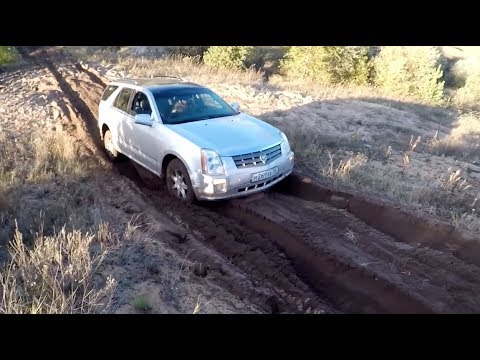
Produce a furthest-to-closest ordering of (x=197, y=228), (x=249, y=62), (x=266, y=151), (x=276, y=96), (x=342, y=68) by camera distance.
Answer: (x=249, y=62)
(x=342, y=68)
(x=276, y=96)
(x=266, y=151)
(x=197, y=228)

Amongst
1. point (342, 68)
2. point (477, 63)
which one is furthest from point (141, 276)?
point (477, 63)

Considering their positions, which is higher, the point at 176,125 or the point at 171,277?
the point at 176,125

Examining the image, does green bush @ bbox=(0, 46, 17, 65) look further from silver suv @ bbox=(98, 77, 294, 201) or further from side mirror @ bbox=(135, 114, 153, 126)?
side mirror @ bbox=(135, 114, 153, 126)

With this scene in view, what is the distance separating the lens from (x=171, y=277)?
509cm

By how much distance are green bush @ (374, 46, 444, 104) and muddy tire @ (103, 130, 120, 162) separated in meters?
17.2

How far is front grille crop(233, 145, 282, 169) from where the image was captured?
6.59 m

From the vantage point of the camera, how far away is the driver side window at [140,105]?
7770 mm

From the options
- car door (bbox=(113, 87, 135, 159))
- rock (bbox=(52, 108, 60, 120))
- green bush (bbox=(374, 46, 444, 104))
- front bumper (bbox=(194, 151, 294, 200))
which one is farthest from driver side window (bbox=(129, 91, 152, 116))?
green bush (bbox=(374, 46, 444, 104))

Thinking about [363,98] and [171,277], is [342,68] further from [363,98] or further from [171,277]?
[171,277]

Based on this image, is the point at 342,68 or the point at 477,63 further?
the point at 477,63

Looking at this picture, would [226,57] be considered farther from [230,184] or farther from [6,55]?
[230,184]

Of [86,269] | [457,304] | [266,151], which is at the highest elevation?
[266,151]

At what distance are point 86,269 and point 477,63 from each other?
3594 centimetres

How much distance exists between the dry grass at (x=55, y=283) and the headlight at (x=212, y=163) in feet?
6.47
